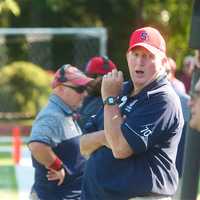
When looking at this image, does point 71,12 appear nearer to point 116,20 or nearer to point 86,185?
point 116,20

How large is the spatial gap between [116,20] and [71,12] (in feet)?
4.95

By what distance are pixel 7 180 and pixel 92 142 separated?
284 inches

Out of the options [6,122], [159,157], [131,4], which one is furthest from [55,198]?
[131,4]

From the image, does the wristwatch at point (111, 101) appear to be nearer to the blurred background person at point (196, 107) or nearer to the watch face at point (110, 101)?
the watch face at point (110, 101)

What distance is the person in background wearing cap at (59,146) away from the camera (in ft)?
19.8

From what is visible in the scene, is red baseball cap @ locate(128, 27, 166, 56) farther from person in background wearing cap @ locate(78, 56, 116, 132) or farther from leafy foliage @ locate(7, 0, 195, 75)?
leafy foliage @ locate(7, 0, 195, 75)

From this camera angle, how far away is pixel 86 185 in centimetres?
515

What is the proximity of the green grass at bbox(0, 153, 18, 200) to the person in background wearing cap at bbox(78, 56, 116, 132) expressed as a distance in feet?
13.4

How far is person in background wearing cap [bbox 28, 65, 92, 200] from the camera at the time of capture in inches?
238

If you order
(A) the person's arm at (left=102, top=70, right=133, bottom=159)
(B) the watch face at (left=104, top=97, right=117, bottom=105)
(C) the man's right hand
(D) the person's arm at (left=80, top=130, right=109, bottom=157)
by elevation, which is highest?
(B) the watch face at (left=104, top=97, right=117, bottom=105)

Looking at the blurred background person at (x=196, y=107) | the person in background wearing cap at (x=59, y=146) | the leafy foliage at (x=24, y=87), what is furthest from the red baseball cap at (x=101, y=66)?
the leafy foliage at (x=24, y=87)

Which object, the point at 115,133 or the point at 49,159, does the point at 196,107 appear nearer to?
the point at 115,133

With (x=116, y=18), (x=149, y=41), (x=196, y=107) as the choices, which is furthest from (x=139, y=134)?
(x=116, y=18)

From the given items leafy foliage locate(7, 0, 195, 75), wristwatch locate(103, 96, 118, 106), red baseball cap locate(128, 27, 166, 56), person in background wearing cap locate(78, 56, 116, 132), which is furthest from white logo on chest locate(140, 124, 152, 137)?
leafy foliage locate(7, 0, 195, 75)
